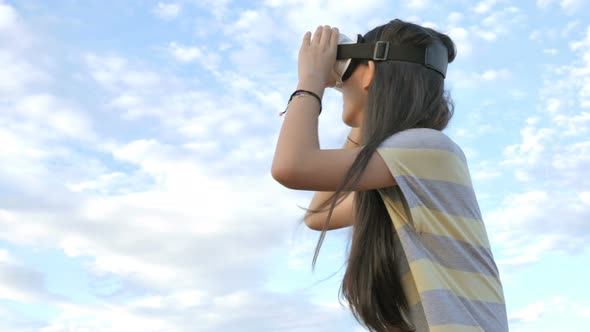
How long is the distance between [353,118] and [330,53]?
1.04 ft

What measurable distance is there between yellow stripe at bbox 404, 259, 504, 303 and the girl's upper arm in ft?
1.19

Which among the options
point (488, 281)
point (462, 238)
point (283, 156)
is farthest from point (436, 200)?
point (283, 156)

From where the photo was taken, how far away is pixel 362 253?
2842mm

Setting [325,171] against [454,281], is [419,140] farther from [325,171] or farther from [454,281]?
[454,281]

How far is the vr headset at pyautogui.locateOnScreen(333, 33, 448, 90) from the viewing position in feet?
9.78

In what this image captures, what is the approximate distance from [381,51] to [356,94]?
22 centimetres

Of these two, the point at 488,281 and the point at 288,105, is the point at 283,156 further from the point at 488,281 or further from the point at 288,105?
the point at 488,281

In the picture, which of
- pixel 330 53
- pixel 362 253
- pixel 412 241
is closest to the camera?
pixel 412 241

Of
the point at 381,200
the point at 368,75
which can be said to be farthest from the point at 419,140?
the point at 368,75

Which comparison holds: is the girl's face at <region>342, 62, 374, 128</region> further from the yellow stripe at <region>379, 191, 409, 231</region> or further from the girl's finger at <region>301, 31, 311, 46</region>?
the yellow stripe at <region>379, 191, 409, 231</region>

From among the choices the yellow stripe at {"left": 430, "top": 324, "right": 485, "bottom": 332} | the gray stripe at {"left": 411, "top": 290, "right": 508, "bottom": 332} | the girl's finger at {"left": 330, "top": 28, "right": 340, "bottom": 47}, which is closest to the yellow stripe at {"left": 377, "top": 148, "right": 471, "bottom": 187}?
the gray stripe at {"left": 411, "top": 290, "right": 508, "bottom": 332}

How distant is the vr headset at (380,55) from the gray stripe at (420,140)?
1.30ft

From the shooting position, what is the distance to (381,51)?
3012mm

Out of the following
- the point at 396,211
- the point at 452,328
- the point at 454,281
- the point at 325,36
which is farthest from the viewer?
the point at 325,36
